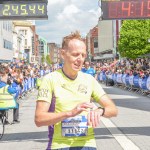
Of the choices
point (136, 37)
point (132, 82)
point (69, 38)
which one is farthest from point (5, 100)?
point (136, 37)

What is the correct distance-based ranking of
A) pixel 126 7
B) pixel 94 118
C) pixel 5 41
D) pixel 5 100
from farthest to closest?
1. pixel 5 41
2. pixel 126 7
3. pixel 5 100
4. pixel 94 118

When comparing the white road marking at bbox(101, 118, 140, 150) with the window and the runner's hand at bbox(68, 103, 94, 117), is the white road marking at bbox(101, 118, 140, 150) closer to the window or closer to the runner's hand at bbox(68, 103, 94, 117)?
the runner's hand at bbox(68, 103, 94, 117)

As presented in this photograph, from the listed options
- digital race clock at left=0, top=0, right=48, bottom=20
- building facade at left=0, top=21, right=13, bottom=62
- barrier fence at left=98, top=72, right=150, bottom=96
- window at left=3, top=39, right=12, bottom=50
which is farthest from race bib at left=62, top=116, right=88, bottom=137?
window at left=3, top=39, right=12, bottom=50

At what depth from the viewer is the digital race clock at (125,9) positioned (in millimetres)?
16550

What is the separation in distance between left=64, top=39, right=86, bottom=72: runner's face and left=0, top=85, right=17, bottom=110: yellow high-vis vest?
810 centimetres

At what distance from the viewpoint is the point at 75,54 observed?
11.6 ft

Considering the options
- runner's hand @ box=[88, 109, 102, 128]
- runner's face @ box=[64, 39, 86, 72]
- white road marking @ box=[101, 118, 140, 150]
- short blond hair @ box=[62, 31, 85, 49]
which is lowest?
white road marking @ box=[101, 118, 140, 150]

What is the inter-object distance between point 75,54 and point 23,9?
1279 centimetres

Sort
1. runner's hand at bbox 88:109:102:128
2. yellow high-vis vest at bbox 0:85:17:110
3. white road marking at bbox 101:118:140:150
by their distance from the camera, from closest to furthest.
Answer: runner's hand at bbox 88:109:102:128
white road marking at bbox 101:118:140:150
yellow high-vis vest at bbox 0:85:17:110

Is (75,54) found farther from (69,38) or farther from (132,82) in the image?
(132,82)

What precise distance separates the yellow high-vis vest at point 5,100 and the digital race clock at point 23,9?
16.4ft

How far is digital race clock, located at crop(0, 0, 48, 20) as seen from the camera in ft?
52.0

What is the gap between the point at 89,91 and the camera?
3.67m

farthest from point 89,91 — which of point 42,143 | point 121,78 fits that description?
point 121,78
